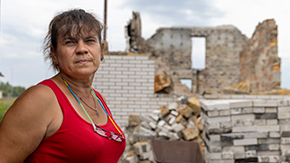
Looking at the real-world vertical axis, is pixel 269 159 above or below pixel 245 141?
below

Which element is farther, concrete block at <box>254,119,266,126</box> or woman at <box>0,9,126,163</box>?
concrete block at <box>254,119,266,126</box>

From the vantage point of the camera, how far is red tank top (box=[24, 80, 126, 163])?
1.06 m

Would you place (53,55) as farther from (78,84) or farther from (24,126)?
(24,126)

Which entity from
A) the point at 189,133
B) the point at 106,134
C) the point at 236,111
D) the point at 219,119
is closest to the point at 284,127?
the point at 236,111

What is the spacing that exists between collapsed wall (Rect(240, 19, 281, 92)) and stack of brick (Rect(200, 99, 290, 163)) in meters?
3.92

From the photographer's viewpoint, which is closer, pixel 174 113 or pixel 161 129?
pixel 161 129

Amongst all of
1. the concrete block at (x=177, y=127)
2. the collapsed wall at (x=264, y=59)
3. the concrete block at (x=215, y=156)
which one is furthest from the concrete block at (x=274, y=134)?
the collapsed wall at (x=264, y=59)

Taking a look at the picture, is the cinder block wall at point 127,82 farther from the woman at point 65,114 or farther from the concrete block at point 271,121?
the woman at point 65,114

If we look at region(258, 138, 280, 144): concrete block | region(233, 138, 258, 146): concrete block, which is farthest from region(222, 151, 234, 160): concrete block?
region(258, 138, 280, 144): concrete block

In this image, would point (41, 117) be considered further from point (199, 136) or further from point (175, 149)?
point (199, 136)

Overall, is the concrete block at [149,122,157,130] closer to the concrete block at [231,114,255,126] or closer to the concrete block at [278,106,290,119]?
the concrete block at [231,114,255,126]

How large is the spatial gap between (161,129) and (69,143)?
17.9ft

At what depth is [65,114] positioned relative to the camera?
3.59ft

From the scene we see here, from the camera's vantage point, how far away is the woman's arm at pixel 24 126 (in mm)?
987
